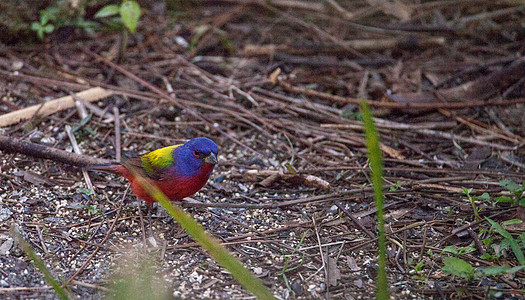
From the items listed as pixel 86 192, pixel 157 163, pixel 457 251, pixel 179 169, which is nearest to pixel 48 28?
pixel 86 192

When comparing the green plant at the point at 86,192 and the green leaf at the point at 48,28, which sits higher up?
the green leaf at the point at 48,28

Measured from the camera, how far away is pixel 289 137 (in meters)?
4.73

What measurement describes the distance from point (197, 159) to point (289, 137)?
130cm

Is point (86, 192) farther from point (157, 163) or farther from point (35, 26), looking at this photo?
point (35, 26)

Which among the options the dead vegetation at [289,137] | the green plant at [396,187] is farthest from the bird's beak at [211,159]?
the green plant at [396,187]

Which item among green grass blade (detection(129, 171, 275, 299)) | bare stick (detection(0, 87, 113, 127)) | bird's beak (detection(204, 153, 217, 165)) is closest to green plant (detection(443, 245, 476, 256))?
bird's beak (detection(204, 153, 217, 165))

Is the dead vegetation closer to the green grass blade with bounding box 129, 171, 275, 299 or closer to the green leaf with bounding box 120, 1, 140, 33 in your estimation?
the green leaf with bounding box 120, 1, 140, 33

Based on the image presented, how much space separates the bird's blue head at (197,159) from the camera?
11.9ft

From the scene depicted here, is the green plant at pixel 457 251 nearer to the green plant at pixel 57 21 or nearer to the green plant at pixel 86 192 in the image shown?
the green plant at pixel 86 192

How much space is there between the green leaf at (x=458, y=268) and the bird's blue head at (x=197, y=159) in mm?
1644

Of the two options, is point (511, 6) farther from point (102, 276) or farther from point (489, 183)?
point (102, 276)

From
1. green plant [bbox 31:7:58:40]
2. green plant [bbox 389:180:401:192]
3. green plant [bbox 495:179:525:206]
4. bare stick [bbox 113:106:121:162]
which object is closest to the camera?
green plant [bbox 495:179:525:206]

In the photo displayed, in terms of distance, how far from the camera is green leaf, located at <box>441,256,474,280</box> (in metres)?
2.88

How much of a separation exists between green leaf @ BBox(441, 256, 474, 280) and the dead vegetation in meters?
0.09
